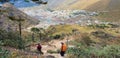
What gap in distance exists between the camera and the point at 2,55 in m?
16.7

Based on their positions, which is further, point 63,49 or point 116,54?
point 63,49

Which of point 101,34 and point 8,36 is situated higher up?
point 8,36

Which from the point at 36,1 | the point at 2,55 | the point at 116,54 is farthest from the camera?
the point at 36,1

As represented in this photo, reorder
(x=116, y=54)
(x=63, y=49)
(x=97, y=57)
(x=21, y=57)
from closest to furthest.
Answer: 1. (x=21, y=57)
2. (x=97, y=57)
3. (x=116, y=54)
4. (x=63, y=49)

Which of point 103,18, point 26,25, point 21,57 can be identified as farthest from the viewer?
point 103,18

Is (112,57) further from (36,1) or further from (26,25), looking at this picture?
(26,25)

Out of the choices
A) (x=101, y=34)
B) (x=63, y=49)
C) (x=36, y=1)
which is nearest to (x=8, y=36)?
(x=36, y=1)

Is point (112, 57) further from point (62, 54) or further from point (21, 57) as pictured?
point (21, 57)

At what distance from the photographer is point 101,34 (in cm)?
6519

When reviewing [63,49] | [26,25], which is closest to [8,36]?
[63,49]

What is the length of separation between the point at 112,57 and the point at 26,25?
342ft

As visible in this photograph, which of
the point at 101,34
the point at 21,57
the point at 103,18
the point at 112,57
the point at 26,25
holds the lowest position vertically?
the point at 103,18

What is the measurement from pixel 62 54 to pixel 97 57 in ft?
13.2

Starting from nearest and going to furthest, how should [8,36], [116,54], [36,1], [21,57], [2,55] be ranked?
[2,55] < [21,57] < [116,54] < [36,1] < [8,36]
